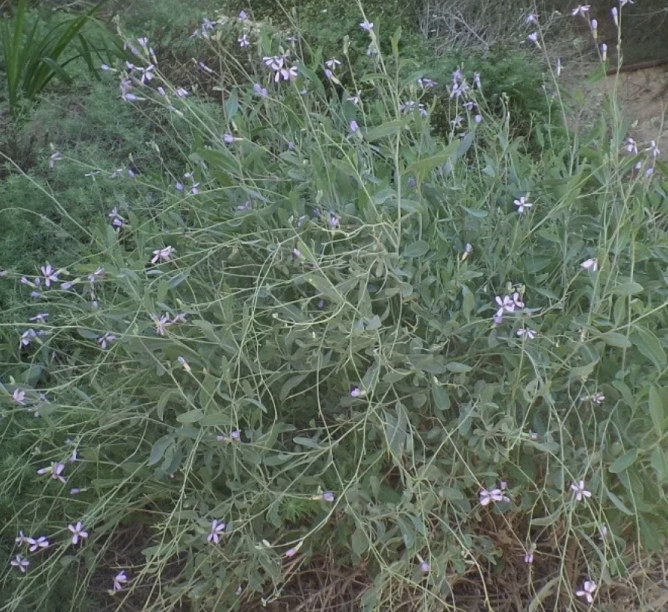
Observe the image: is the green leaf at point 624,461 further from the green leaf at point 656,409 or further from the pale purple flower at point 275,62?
the pale purple flower at point 275,62

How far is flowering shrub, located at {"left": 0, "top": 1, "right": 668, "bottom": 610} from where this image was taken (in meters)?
1.77

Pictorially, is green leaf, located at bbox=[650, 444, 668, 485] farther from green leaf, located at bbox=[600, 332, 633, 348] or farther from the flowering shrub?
green leaf, located at bbox=[600, 332, 633, 348]

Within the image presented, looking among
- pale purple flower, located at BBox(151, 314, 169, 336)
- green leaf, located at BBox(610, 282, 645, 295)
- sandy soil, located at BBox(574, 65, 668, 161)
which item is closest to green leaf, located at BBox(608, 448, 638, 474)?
green leaf, located at BBox(610, 282, 645, 295)

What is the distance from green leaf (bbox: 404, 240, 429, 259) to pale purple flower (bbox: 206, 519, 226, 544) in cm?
63

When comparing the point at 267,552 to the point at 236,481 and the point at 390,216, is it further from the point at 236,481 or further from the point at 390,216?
the point at 390,216

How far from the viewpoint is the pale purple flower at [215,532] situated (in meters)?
1.77

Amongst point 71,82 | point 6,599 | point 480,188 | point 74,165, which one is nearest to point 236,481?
point 6,599

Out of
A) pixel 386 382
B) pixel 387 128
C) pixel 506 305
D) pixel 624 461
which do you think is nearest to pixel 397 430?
pixel 386 382

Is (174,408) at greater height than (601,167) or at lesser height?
lesser

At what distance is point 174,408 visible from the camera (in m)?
1.97

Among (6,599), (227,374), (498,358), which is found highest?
(227,374)

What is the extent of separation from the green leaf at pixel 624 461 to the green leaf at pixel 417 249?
53 centimetres

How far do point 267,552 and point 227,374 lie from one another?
0.36 m

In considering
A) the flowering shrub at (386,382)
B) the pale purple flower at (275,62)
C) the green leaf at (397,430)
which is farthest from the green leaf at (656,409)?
the pale purple flower at (275,62)
